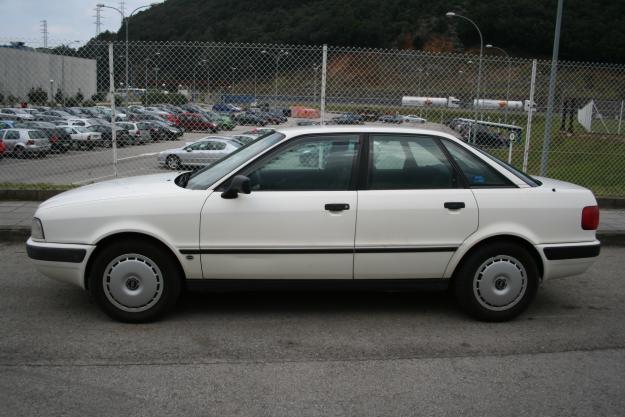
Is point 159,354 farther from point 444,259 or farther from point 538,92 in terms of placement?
point 538,92

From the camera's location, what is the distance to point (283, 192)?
4.73 meters

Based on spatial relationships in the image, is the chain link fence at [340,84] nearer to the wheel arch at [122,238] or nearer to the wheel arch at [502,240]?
the wheel arch at [502,240]

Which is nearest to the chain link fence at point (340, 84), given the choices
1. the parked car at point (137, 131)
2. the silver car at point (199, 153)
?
the silver car at point (199, 153)

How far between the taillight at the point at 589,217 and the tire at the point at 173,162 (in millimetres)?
16700

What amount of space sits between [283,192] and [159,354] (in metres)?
1.52

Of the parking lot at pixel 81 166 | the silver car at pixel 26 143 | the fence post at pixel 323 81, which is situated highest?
the fence post at pixel 323 81

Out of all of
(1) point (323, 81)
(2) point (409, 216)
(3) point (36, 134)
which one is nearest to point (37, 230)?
(2) point (409, 216)

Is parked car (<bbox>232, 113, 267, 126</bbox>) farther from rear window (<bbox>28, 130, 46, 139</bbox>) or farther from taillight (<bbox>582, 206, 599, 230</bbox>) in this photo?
taillight (<bbox>582, 206, 599, 230</bbox>)

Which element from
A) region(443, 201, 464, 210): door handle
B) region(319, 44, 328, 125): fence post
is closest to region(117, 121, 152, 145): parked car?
region(319, 44, 328, 125): fence post

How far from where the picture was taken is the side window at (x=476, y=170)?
195 inches

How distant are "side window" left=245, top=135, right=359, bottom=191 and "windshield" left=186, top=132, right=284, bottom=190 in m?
0.16

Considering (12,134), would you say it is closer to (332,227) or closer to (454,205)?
(332,227)

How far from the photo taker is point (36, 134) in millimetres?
19406

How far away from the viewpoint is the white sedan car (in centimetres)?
464
